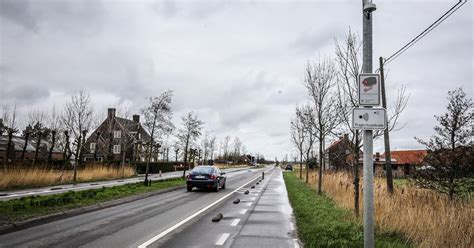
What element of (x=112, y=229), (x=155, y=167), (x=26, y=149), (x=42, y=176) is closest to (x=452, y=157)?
(x=112, y=229)

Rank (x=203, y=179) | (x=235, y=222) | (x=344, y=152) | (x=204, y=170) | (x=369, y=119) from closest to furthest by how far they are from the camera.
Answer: (x=369, y=119) < (x=235, y=222) < (x=344, y=152) < (x=203, y=179) < (x=204, y=170)

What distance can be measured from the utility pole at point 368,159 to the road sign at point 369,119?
0.17 m

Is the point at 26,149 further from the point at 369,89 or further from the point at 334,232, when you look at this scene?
the point at 369,89

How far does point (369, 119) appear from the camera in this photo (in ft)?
17.5

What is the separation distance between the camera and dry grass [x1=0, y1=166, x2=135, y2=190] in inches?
762

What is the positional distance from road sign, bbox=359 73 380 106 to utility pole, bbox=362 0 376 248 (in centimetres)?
22

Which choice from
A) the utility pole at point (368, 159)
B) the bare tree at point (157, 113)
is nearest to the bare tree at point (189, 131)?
the bare tree at point (157, 113)

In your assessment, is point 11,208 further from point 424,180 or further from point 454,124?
point 454,124

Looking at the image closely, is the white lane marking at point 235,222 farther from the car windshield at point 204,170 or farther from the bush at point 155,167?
the bush at point 155,167

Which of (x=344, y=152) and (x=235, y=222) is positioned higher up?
(x=344, y=152)

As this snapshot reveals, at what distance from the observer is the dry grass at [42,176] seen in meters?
19.4

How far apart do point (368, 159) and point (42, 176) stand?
21.9 metres

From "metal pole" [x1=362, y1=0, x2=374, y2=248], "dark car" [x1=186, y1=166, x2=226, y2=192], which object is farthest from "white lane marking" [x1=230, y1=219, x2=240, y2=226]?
"dark car" [x1=186, y1=166, x2=226, y2=192]

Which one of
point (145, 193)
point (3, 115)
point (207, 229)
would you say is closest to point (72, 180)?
point (145, 193)
